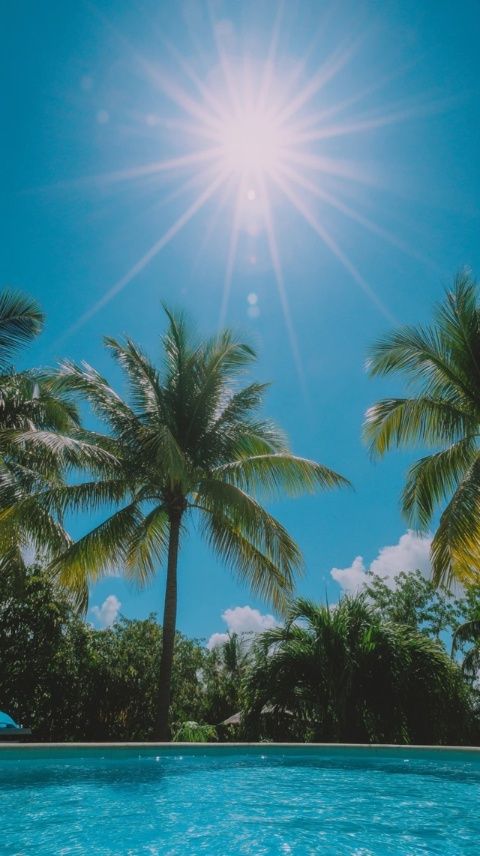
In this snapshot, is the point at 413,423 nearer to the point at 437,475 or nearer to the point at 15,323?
the point at 437,475

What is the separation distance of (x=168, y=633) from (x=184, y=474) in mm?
2796

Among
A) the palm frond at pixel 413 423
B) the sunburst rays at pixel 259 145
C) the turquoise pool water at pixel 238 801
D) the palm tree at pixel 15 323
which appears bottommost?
the turquoise pool water at pixel 238 801

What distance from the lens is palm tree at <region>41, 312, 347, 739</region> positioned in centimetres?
991

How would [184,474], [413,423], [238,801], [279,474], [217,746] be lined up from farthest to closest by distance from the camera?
[279,474] < [413,423] < [184,474] < [217,746] < [238,801]

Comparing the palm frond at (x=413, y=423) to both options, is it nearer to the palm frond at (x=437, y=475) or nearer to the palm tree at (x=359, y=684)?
the palm frond at (x=437, y=475)

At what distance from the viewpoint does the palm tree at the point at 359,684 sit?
981cm

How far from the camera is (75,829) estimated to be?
4027mm

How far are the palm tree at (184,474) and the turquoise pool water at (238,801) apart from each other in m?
2.68

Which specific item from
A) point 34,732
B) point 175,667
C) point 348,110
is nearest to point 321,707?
point 34,732

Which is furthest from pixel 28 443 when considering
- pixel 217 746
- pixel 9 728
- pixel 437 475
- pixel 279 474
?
pixel 437 475

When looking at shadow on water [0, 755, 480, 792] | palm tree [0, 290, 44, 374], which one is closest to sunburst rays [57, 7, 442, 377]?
palm tree [0, 290, 44, 374]

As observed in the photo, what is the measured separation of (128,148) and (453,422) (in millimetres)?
7359

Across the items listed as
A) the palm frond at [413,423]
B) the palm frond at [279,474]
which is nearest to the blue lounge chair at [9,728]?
the palm frond at [279,474]

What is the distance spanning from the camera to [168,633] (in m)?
9.66
